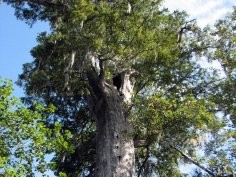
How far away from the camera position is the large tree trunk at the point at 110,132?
40.9 feet

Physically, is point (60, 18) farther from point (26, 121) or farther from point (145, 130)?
point (26, 121)

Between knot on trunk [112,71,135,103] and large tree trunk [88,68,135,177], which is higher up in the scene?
knot on trunk [112,71,135,103]

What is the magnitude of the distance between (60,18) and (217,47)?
235 inches

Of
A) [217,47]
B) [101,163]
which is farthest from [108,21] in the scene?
[217,47]

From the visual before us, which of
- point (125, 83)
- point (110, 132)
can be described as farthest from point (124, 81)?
point (110, 132)

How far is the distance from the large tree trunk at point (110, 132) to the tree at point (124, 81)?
0.03m

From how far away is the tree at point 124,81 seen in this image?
1334cm

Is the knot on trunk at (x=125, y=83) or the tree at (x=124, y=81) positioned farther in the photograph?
the knot on trunk at (x=125, y=83)

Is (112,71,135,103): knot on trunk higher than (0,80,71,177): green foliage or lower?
higher

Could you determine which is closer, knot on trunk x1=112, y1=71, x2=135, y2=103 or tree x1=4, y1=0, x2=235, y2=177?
tree x1=4, y1=0, x2=235, y2=177

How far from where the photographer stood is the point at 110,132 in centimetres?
1332

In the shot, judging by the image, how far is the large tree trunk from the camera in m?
12.5

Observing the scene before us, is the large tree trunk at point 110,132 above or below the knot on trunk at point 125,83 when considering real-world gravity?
below

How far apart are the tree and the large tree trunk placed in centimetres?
3
